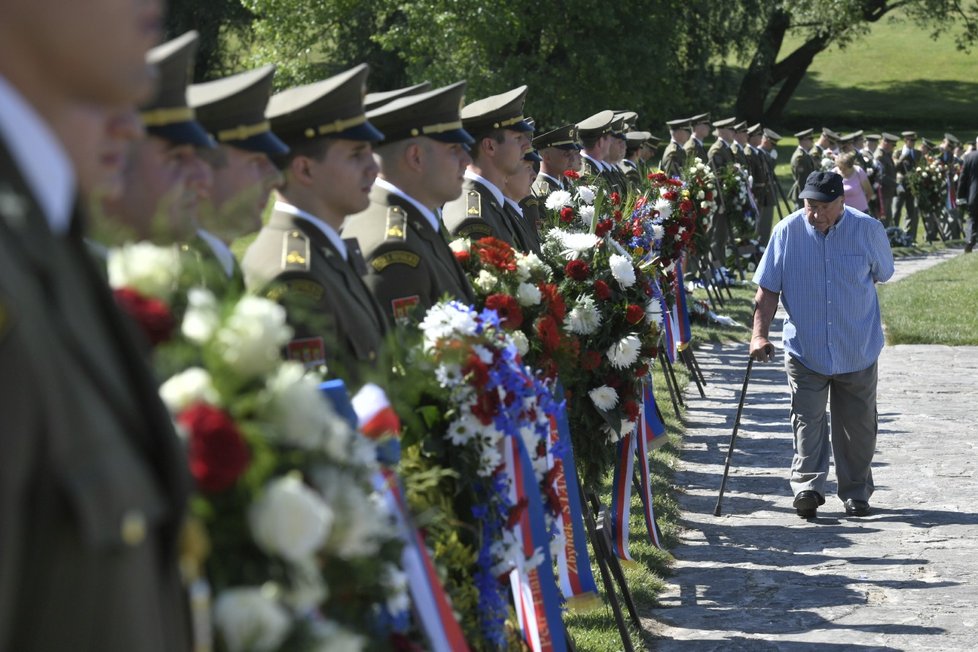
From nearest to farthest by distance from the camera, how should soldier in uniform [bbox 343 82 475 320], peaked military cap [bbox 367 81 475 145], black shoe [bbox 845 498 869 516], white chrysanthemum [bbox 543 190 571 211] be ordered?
soldier in uniform [bbox 343 82 475 320] < peaked military cap [bbox 367 81 475 145] < white chrysanthemum [bbox 543 190 571 211] < black shoe [bbox 845 498 869 516]

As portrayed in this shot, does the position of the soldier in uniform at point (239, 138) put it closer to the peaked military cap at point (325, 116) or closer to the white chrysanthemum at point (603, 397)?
the peaked military cap at point (325, 116)

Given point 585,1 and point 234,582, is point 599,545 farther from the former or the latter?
point 585,1

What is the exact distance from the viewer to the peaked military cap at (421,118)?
5219 millimetres

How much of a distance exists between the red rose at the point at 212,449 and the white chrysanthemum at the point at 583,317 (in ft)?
14.6

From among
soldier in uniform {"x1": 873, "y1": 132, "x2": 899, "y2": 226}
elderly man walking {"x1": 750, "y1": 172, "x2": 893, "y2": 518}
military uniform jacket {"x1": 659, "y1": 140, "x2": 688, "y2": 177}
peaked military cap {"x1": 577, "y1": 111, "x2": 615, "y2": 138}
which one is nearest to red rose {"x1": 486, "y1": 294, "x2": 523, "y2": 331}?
elderly man walking {"x1": 750, "y1": 172, "x2": 893, "y2": 518}

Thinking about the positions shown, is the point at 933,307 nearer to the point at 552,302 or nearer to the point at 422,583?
the point at 552,302

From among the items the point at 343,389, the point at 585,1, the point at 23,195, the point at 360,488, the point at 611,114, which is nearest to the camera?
the point at 23,195

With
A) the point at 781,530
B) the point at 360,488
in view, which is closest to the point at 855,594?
the point at 781,530

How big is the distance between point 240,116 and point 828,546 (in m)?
5.33

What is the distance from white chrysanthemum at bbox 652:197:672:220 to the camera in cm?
1085

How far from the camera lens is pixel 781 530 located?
8.49 meters

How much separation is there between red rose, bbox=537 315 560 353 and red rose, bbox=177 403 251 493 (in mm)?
3353

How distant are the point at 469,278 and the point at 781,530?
388 centimetres

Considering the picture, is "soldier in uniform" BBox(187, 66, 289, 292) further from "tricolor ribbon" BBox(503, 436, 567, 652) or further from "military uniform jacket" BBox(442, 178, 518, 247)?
"military uniform jacket" BBox(442, 178, 518, 247)
